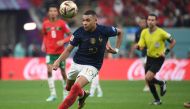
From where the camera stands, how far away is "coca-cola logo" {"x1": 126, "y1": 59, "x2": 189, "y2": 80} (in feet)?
97.2

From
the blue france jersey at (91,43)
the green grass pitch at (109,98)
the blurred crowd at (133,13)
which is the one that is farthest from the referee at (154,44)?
the blurred crowd at (133,13)

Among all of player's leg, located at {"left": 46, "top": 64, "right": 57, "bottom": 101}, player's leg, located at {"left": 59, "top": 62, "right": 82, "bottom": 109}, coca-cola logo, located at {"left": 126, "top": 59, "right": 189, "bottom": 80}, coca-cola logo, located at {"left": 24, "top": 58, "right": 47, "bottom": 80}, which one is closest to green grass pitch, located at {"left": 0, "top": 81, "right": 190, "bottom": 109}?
player's leg, located at {"left": 46, "top": 64, "right": 57, "bottom": 101}

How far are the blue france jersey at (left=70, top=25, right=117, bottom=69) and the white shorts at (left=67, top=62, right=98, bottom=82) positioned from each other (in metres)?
0.11

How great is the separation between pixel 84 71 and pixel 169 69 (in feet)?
53.8

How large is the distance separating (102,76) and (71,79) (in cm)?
1507

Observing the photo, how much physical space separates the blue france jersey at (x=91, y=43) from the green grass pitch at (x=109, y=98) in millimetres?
2106

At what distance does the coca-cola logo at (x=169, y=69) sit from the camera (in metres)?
29.6

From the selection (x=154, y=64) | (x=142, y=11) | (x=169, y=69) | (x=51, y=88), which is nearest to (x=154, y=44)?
(x=154, y=64)

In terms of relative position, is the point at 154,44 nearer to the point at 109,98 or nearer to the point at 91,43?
the point at 109,98

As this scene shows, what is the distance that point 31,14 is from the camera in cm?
3675

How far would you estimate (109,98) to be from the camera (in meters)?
19.0

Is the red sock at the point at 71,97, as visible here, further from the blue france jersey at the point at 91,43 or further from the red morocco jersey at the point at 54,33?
the red morocco jersey at the point at 54,33

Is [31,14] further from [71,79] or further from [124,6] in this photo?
[71,79]

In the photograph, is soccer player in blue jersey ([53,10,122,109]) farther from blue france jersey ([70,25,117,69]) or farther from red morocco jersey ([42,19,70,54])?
red morocco jersey ([42,19,70,54])
